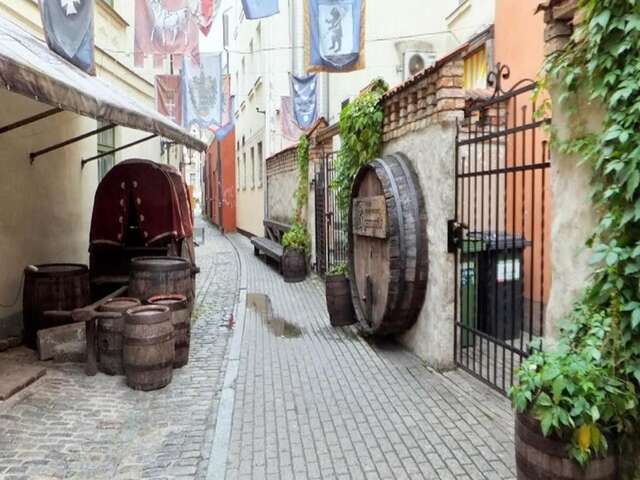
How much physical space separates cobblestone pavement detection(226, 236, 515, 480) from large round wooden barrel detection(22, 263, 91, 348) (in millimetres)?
2034

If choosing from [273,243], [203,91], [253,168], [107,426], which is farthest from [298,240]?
[253,168]

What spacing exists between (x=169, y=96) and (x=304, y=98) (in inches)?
125

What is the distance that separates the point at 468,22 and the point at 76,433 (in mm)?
10072

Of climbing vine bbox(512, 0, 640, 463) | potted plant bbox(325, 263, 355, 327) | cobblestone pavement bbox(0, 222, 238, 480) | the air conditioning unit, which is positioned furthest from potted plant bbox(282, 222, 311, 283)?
climbing vine bbox(512, 0, 640, 463)

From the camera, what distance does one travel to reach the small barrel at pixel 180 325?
222 inches

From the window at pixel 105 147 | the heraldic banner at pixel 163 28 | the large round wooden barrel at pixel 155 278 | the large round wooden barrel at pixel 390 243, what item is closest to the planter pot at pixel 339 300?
the large round wooden barrel at pixel 390 243

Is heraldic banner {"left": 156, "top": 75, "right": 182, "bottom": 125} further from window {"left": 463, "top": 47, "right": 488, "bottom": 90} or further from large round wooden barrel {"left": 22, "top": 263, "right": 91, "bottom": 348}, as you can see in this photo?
large round wooden barrel {"left": 22, "top": 263, "right": 91, "bottom": 348}

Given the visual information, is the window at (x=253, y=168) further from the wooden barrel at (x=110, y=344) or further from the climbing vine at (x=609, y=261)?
the climbing vine at (x=609, y=261)

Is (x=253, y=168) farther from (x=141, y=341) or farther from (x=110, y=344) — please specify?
(x=141, y=341)

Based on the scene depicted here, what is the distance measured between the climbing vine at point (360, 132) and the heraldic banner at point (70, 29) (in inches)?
126

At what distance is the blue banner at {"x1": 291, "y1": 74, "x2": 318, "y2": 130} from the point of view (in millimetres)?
13336

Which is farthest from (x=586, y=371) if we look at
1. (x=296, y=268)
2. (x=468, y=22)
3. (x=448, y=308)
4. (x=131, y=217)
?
(x=468, y=22)

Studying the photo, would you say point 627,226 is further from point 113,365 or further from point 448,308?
point 113,365

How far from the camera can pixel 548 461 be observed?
2627 millimetres
